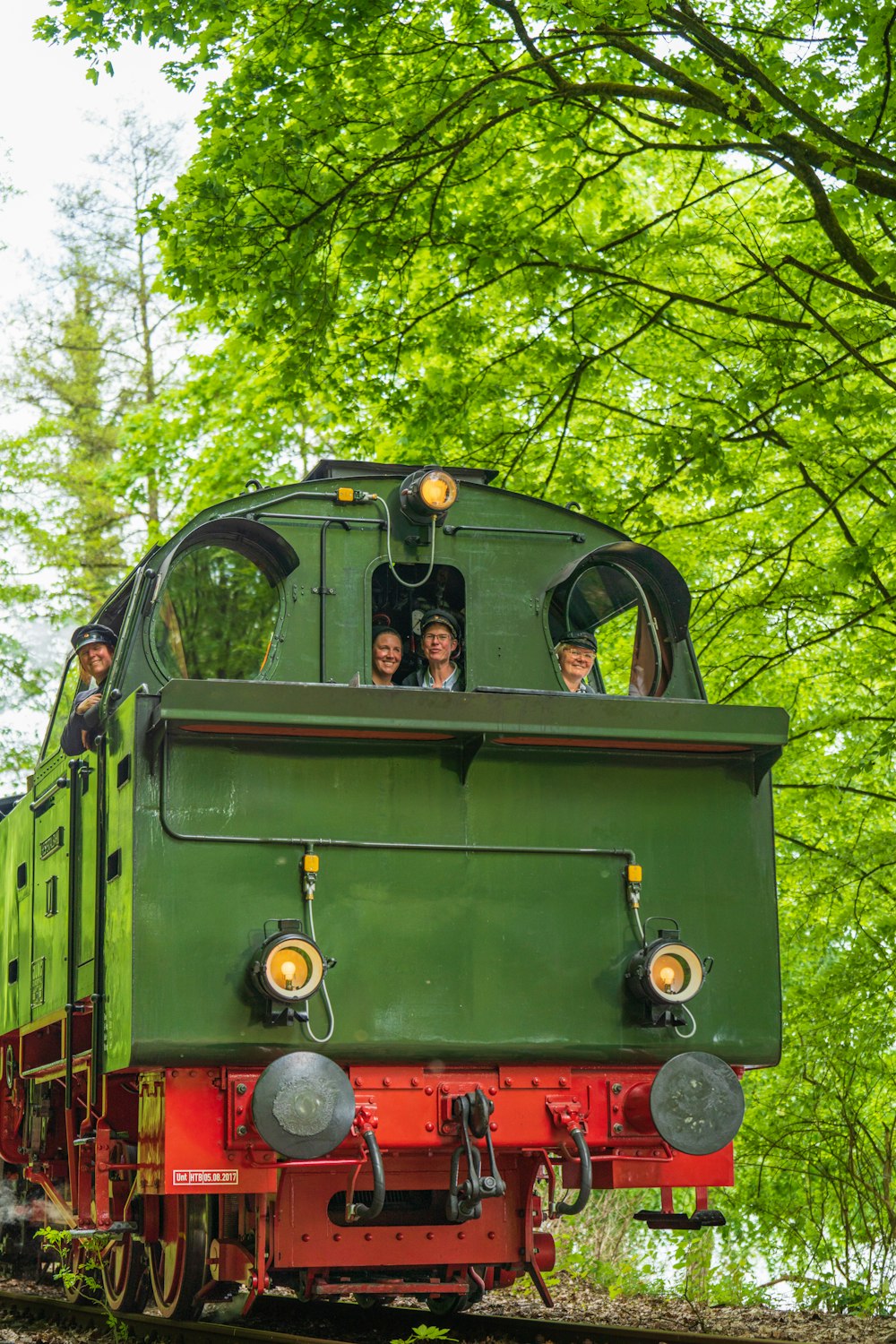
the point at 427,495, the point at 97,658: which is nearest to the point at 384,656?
the point at 427,495

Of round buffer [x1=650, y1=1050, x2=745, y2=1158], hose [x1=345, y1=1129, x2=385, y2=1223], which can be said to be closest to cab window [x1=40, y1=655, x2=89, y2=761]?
hose [x1=345, y1=1129, x2=385, y2=1223]

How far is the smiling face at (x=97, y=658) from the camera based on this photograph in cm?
722

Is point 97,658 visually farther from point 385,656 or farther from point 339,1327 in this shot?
point 339,1327

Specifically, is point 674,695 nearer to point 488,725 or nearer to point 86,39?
point 488,725

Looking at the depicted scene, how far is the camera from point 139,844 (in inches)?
218

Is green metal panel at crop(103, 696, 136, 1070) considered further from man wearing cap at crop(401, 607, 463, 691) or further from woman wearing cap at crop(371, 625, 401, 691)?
man wearing cap at crop(401, 607, 463, 691)

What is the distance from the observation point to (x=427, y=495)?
6.60 metres

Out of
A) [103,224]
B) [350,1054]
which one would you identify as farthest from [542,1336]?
[103,224]

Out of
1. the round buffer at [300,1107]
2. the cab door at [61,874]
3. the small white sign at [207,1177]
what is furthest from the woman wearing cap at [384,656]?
the small white sign at [207,1177]

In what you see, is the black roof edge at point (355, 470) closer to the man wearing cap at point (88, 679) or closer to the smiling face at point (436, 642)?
the smiling face at point (436, 642)

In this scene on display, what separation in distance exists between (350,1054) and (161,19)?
5998mm

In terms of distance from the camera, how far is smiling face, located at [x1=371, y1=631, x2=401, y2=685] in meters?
6.61

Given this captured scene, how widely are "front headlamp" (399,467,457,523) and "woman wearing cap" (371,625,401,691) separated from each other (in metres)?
0.52

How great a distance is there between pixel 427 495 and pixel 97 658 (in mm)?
1794
